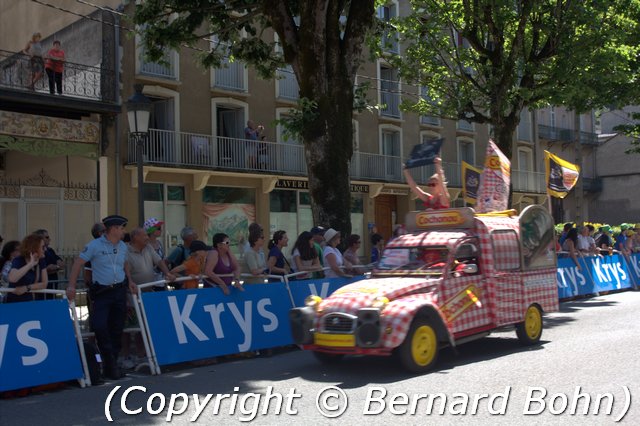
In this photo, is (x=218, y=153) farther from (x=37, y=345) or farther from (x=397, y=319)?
(x=397, y=319)

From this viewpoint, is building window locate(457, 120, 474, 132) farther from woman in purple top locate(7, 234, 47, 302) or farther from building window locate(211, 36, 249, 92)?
woman in purple top locate(7, 234, 47, 302)

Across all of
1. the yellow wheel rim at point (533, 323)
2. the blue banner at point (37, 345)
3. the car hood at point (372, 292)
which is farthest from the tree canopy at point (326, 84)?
the blue banner at point (37, 345)

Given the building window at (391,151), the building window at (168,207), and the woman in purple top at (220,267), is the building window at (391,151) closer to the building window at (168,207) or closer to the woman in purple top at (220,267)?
the building window at (168,207)

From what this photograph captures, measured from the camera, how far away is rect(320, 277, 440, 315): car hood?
8.80 meters

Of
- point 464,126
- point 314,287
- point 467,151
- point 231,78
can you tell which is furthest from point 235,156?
point 467,151

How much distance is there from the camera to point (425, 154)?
36.4 feet

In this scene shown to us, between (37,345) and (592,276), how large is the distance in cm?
1509

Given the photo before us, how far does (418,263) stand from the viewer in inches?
389

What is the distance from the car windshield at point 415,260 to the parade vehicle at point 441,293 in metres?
0.01

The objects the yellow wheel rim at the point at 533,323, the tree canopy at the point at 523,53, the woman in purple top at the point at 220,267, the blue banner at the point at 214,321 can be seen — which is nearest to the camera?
the blue banner at the point at 214,321

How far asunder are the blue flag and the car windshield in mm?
1543

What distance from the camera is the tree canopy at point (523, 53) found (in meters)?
19.5

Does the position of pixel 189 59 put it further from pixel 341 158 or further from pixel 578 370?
pixel 578 370

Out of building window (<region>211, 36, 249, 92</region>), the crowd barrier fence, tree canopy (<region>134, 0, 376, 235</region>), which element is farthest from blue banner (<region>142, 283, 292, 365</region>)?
building window (<region>211, 36, 249, 92</region>)
